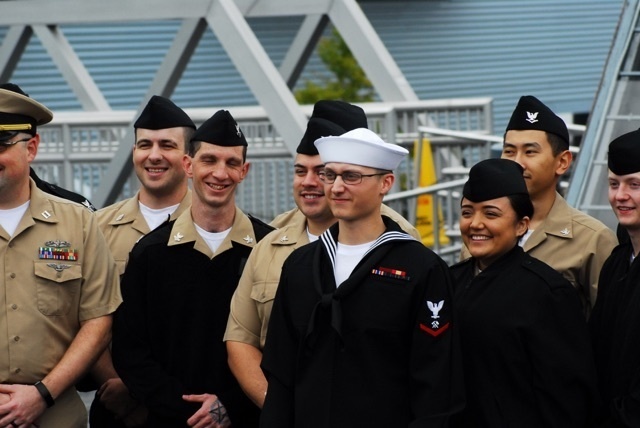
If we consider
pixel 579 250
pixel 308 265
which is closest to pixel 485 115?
pixel 579 250

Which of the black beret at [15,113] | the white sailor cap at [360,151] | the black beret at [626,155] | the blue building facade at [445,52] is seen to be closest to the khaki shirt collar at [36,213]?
the black beret at [15,113]

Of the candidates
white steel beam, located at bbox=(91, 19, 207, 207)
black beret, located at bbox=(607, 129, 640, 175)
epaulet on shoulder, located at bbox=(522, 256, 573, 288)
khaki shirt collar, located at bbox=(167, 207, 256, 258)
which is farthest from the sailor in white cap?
white steel beam, located at bbox=(91, 19, 207, 207)

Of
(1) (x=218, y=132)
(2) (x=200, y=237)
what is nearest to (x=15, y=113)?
(1) (x=218, y=132)

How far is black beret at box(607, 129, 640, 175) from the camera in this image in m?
5.12

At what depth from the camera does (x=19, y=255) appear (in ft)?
17.7

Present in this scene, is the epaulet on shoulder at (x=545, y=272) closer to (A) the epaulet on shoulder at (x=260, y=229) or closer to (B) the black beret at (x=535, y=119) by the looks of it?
(B) the black beret at (x=535, y=119)

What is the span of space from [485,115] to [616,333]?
7.01 meters

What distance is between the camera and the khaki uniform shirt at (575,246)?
5.50 m

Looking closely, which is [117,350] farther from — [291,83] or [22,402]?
[291,83]

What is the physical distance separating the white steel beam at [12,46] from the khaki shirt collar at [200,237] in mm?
8285

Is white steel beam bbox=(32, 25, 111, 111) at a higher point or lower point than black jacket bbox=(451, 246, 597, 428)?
higher

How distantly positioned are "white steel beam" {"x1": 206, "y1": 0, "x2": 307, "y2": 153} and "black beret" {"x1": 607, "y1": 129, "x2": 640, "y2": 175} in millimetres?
6322

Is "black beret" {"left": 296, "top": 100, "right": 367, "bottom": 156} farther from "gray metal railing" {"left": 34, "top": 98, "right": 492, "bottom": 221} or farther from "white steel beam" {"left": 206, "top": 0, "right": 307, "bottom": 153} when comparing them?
"white steel beam" {"left": 206, "top": 0, "right": 307, "bottom": 153}

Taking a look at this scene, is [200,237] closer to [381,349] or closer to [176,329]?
[176,329]
